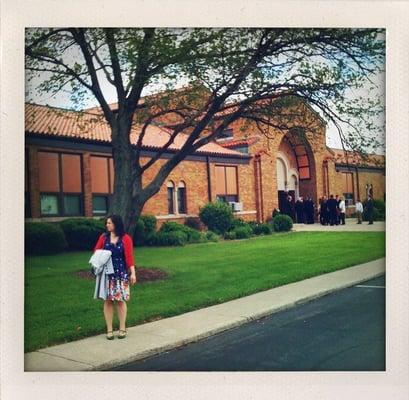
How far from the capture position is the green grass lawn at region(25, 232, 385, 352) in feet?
25.1

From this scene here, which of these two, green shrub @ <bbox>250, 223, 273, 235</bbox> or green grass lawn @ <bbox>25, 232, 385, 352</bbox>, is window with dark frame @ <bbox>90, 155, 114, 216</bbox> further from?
green shrub @ <bbox>250, 223, 273, 235</bbox>

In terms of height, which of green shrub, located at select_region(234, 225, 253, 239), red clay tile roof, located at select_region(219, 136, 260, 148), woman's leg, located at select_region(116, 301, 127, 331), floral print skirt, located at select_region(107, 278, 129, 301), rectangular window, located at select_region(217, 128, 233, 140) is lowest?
woman's leg, located at select_region(116, 301, 127, 331)

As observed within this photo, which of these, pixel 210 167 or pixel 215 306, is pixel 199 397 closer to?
pixel 215 306

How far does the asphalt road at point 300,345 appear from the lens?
7340 mm

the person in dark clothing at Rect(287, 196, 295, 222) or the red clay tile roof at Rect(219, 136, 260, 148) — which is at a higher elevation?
the red clay tile roof at Rect(219, 136, 260, 148)

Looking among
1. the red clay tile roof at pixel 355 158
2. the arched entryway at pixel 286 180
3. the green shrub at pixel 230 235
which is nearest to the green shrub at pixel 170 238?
the green shrub at pixel 230 235

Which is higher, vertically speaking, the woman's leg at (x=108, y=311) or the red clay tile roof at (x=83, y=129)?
the red clay tile roof at (x=83, y=129)

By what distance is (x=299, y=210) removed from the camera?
923 cm

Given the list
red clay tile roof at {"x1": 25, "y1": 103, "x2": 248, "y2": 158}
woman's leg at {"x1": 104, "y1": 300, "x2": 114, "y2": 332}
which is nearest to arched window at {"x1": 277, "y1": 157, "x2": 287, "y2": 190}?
red clay tile roof at {"x1": 25, "y1": 103, "x2": 248, "y2": 158}

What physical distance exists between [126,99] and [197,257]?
273 cm

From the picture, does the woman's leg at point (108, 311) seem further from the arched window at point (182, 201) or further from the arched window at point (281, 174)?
the arched window at point (281, 174)

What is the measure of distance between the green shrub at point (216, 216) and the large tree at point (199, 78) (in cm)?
88

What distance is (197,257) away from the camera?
345 inches
